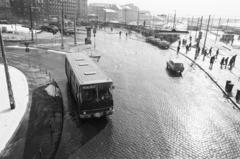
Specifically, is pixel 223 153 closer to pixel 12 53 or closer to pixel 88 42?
pixel 12 53

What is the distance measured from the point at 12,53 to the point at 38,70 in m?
12.5

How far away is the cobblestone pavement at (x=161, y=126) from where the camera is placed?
10.9 meters

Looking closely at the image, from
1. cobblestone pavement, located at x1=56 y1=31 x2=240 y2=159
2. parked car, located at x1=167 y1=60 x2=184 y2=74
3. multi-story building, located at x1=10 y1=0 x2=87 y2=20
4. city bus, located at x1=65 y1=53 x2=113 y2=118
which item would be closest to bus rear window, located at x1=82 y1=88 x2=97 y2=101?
city bus, located at x1=65 y1=53 x2=113 y2=118

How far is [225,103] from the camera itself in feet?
57.2

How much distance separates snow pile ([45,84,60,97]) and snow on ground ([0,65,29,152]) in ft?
5.93

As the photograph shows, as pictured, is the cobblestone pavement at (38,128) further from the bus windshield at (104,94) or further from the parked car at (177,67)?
the parked car at (177,67)

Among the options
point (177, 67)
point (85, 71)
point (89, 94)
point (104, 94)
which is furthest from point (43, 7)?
point (104, 94)

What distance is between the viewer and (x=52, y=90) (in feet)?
59.7

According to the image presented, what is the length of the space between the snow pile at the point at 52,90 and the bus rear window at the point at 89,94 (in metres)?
5.66

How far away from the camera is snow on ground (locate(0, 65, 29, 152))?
467 inches

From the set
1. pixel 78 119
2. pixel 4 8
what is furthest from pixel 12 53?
pixel 4 8

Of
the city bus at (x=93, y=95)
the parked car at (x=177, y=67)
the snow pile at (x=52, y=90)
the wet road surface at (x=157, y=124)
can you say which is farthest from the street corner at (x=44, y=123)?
the parked car at (x=177, y=67)

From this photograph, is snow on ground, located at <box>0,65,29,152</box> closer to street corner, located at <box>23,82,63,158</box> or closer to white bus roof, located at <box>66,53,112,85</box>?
street corner, located at <box>23,82,63,158</box>

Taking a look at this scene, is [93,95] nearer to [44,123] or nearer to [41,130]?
[44,123]
